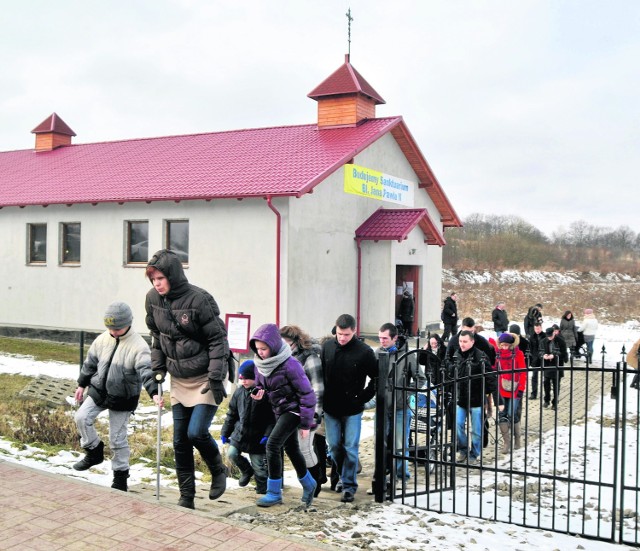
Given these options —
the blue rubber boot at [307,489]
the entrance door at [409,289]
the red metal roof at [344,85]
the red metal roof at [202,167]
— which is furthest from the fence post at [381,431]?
the red metal roof at [344,85]

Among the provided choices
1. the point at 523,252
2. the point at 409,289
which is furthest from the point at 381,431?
the point at 523,252

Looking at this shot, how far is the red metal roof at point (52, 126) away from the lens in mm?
26172

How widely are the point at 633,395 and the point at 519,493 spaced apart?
7809 millimetres

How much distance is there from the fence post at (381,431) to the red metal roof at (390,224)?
12282mm

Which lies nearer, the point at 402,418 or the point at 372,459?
the point at 402,418

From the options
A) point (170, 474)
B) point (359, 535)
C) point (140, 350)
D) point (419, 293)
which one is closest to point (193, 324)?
point (140, 350)

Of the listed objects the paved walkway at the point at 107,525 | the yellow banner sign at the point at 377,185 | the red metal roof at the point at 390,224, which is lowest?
the paved walkway at the point at 107,525

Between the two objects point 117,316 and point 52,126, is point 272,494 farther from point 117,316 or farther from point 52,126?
point 52,126

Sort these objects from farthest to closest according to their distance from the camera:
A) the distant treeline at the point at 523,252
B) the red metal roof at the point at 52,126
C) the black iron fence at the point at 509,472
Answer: the distant treeline at the point at 523,252 < the red metal roof at the point at 52,126 < the black iron fence at the point at 509,472

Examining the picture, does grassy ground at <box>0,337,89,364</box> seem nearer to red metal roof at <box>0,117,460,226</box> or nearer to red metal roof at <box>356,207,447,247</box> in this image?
red metal roof at <box>0,117,460,226</box>

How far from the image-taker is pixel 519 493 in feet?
23.8

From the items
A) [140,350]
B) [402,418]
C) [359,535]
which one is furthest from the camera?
[402,418]

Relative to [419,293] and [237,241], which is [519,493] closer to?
[237,241]

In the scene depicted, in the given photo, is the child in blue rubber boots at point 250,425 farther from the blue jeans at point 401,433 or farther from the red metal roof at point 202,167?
the red metal roof at point 202,167
